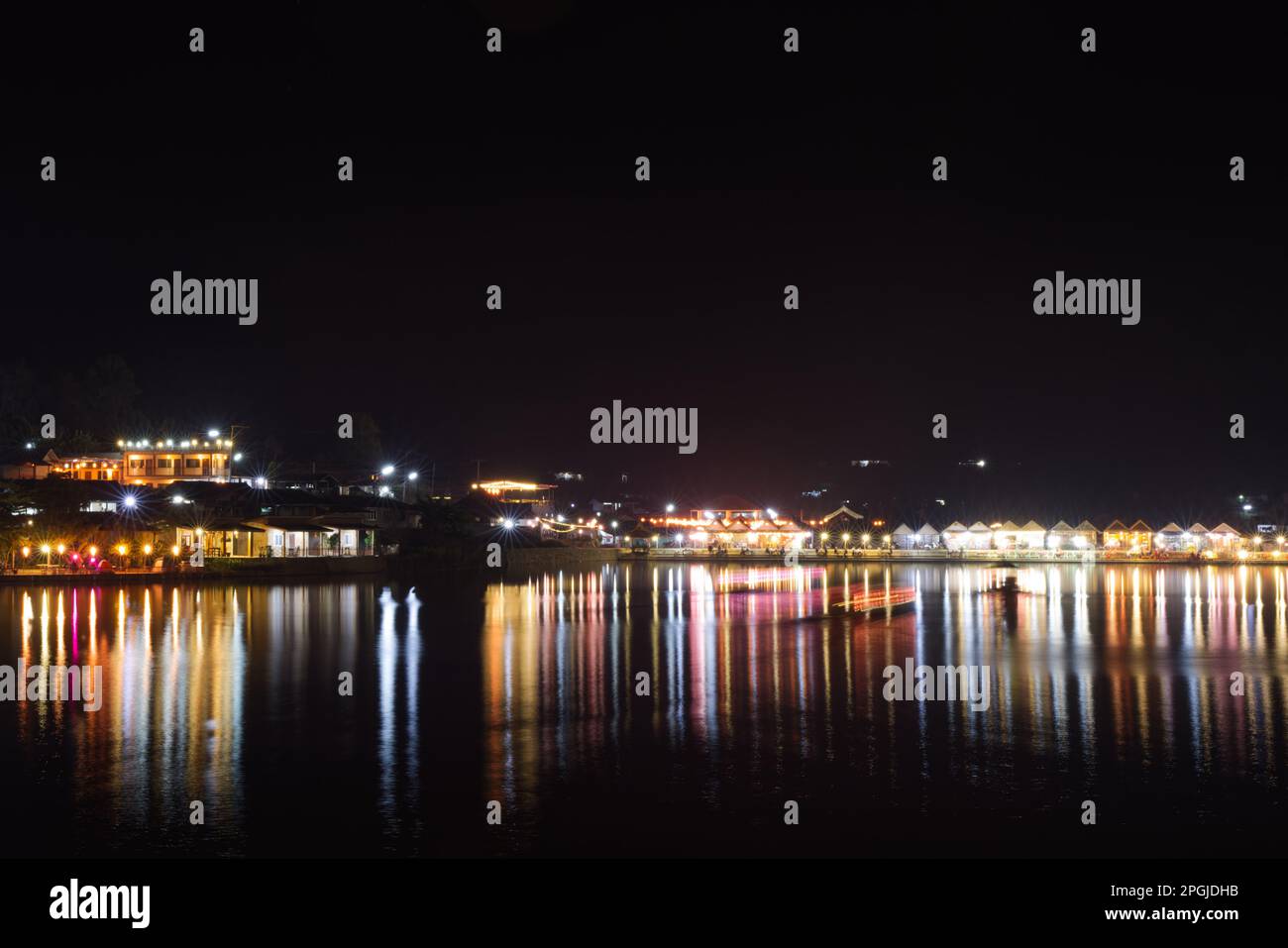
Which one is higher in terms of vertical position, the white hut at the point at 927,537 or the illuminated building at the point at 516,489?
the illuminated building at the point at 516,489

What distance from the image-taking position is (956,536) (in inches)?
2537

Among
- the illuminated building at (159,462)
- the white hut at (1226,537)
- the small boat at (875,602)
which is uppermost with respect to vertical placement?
the illuminated building at (159,462)

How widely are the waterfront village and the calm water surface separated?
954 cm

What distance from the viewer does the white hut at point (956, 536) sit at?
64062 mm

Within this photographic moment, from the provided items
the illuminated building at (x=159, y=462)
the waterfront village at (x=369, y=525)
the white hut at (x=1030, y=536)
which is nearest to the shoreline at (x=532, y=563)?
the waterfront village at (x=369, y=525)

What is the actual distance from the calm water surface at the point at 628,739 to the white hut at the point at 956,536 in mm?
42758

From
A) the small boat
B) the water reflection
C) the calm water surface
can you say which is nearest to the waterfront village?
the calm water surface

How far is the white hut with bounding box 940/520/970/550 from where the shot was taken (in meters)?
64.1

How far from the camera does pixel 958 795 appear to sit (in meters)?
8.84

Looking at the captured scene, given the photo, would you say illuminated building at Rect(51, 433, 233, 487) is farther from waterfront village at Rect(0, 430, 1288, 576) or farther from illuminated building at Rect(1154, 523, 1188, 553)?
illuminated building at Rect(1154, 523, 1188, 553)

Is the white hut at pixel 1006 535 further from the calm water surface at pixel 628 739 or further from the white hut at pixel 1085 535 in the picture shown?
the calm water surface at pixel 628 739

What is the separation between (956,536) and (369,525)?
39.3m

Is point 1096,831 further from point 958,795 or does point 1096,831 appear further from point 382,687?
point 382,687

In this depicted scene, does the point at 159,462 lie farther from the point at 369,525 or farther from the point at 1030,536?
the point at 1030,536
